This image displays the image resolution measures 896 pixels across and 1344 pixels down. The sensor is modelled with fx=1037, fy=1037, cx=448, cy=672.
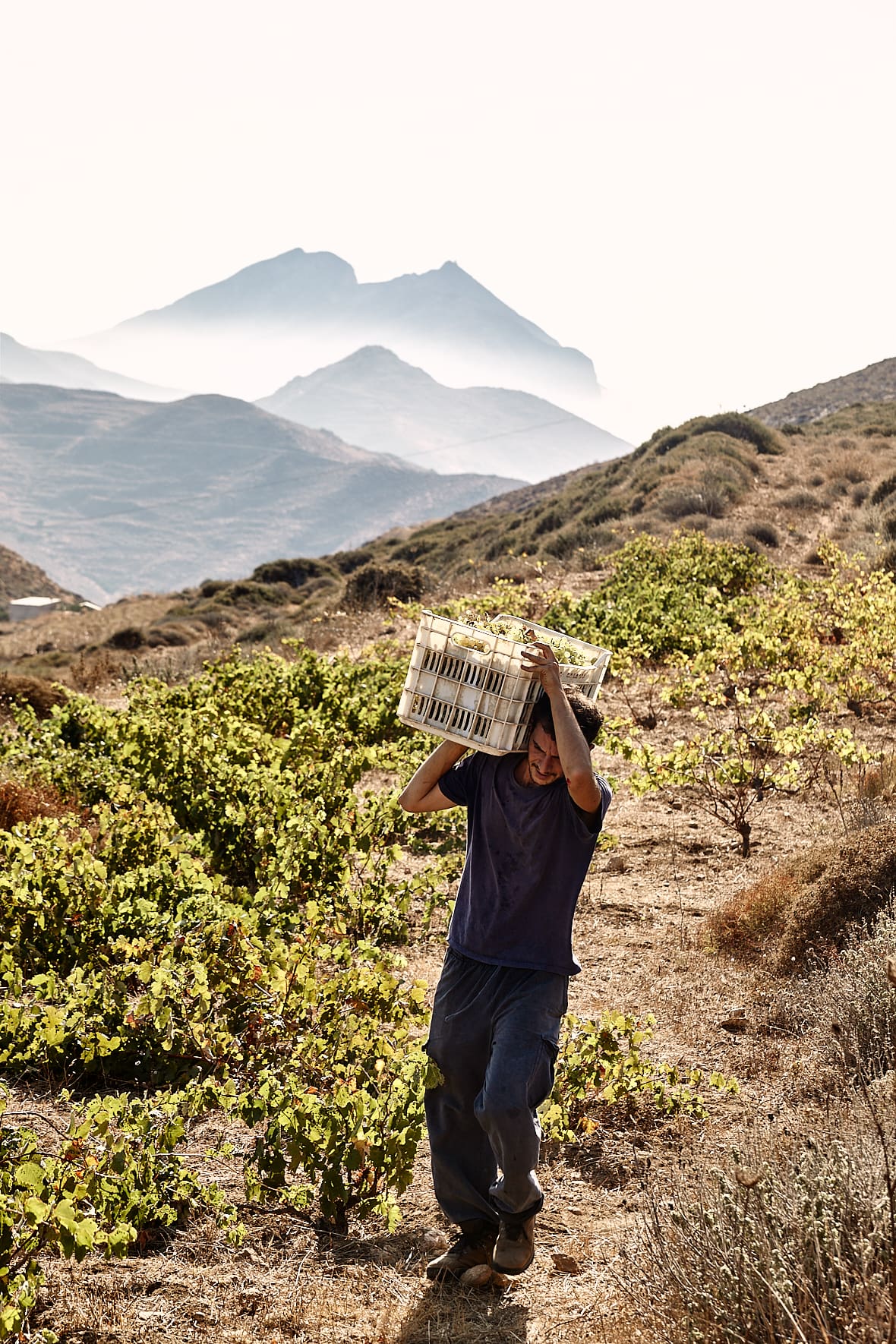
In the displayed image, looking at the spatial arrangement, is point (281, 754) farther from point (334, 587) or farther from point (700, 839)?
point (334, 587)

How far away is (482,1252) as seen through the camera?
113 inches

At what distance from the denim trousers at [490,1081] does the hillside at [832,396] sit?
52137 millimetres

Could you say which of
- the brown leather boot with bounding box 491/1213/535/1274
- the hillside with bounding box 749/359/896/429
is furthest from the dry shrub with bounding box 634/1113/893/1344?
the hillside with bounding box 749/359/896/429

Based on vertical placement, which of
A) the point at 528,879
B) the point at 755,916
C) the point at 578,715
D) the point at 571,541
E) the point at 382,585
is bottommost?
the point at 755,916

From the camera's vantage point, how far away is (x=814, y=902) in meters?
4.73

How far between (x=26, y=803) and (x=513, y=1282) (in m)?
4.34

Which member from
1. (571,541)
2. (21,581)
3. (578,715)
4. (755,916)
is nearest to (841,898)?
(755,916)

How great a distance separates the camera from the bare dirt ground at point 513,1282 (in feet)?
8.74

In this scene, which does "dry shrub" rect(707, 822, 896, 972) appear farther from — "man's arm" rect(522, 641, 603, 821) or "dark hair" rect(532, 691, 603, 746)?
"man's arm" rect(522, 641, 603, 821)

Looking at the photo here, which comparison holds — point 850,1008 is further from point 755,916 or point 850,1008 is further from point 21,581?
point 21,581

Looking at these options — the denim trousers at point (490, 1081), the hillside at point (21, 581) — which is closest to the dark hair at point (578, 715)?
the denim trousers at point (490, 1081)

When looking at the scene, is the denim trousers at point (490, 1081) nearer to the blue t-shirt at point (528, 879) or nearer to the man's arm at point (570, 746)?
the blue t-shirt at point (528, 879)

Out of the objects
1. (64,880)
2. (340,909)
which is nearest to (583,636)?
(340,909)

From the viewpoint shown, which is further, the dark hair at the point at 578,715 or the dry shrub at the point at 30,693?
the dry shrub at the point at 30,693
